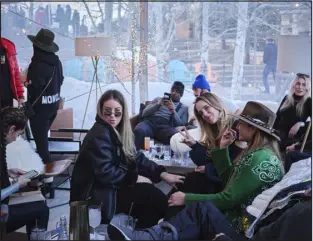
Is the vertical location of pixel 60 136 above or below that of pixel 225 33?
below

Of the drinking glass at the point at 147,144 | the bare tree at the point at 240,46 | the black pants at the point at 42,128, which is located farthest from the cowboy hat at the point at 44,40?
the bare tree at the point at 240,46

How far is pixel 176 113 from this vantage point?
2328 millimetres

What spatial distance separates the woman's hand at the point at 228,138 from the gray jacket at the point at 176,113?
236mm

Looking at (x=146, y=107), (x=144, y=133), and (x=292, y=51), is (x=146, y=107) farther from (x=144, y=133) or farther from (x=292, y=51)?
(x=292, y=51)

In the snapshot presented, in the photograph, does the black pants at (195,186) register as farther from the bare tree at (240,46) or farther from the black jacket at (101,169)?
the bare tree at (240,46)

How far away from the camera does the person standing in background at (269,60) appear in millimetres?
2059

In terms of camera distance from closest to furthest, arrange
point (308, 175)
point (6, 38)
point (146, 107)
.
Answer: point (308, 175) → point (6, 38) → point (146, 107)

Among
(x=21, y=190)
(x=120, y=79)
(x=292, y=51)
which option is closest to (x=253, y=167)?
(x=292, y=51)

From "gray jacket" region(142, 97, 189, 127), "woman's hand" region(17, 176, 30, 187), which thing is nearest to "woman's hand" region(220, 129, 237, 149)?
"gray jacket" region(142, 97, 189, 127)

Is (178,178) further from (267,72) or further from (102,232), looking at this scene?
(267,72)

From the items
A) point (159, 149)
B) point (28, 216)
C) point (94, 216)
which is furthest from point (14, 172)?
point (159, 149)

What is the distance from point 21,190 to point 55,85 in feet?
1.79

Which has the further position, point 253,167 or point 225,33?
point 225,33

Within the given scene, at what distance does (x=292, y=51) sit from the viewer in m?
1.95
